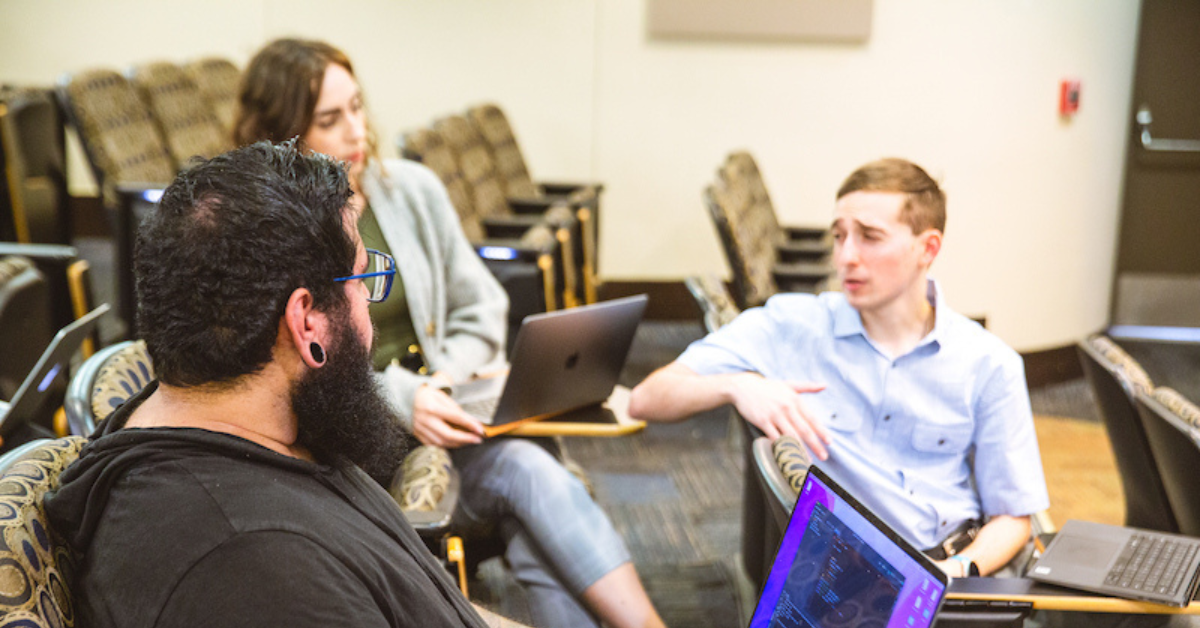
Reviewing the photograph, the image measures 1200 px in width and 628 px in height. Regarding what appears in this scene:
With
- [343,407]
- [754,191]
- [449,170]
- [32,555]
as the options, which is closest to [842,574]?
[343,407]

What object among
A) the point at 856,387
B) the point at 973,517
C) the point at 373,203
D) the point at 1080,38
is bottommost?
the point at 973,517

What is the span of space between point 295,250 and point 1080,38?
4.56 metres

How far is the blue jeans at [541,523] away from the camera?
2029 millimetres

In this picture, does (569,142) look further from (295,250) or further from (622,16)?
(295,250)

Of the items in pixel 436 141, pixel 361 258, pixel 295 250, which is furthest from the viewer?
pixel 436 141

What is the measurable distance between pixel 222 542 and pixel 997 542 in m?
1.39

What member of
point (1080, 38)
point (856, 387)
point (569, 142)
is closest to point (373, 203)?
point (856, 387)

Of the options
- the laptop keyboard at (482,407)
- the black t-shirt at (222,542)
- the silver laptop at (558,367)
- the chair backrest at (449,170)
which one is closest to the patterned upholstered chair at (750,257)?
the chair backrest at (449,170)

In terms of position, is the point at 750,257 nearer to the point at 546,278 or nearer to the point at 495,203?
the point at 546,278

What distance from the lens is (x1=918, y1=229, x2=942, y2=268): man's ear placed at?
1970mm

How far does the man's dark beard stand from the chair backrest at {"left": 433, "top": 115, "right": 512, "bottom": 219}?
9.76 ft

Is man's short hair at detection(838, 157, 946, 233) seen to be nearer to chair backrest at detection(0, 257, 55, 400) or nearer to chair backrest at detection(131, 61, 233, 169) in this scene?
chair backrest at detection(0, 257, 55, 400)

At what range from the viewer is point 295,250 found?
39.4 inches

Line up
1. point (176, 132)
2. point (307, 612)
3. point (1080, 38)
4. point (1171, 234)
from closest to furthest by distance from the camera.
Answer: point (307, 612)
point (176, 132)
point (1080, 38)
point (1171, 234)
